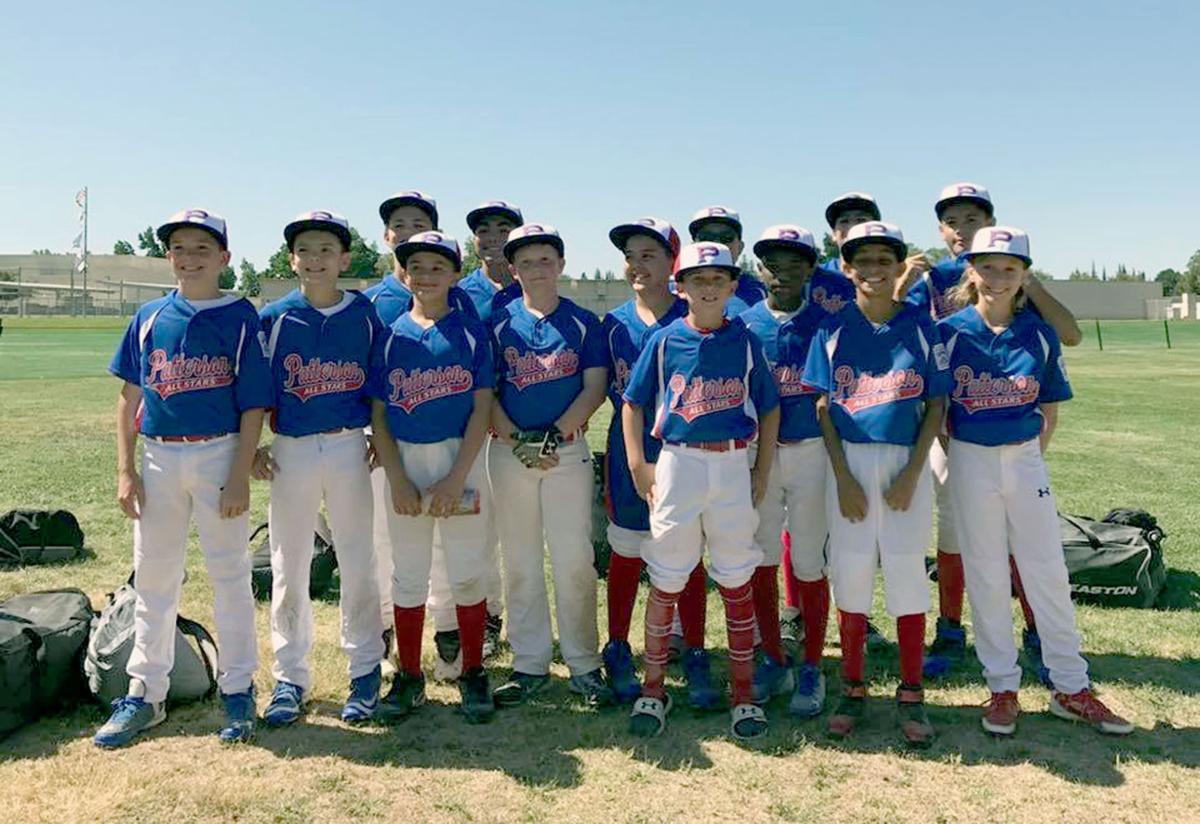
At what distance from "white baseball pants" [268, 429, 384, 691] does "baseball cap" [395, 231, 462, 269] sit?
85cm

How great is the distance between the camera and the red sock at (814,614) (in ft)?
13.3

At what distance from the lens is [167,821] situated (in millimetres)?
3041

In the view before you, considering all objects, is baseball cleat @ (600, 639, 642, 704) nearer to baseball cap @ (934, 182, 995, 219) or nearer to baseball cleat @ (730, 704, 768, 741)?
baseball cleat @ (730, 704, 768, 741)

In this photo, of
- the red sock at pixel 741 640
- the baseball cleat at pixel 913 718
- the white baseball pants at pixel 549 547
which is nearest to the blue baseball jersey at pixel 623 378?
the white baseball pants at pixel 549 547

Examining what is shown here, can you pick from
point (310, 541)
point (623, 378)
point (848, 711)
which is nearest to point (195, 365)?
point (310, 541)

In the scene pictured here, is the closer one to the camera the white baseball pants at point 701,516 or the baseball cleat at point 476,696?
A: the white baseball pants at point 701,516

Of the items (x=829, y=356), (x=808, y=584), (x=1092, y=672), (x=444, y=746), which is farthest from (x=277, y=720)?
(x=1092, y=672)

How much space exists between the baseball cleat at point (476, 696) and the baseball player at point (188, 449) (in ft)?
2.95

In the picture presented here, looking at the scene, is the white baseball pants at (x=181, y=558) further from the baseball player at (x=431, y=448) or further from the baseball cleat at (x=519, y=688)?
the baseball cleat at (x=519, y=688)

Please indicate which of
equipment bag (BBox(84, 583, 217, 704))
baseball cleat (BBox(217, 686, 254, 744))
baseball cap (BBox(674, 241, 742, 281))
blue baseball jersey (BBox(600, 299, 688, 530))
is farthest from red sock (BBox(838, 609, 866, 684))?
equipment bag (BBox(84, 583, 217, 704))

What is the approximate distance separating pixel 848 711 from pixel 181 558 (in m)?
2.92

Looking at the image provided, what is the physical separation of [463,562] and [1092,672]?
3083mm

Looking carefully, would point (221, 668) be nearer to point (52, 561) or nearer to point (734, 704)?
point (734, 704)

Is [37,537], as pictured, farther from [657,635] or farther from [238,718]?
[657,635]
